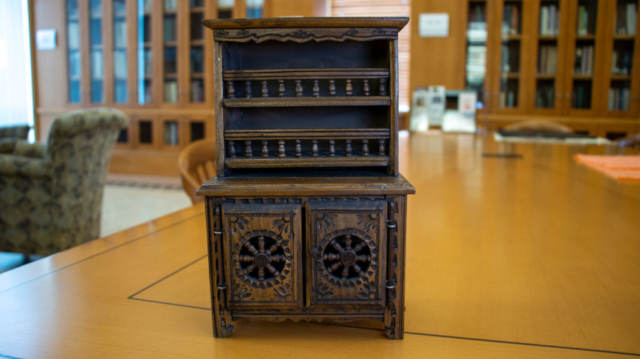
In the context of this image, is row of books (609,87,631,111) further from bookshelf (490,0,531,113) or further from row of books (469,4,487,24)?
row of books (469,4,487,24)

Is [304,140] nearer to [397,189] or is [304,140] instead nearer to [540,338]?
[397,189]

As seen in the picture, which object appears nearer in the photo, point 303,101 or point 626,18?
point 303,101

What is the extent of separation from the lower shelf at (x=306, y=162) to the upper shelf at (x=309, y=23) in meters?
0.18

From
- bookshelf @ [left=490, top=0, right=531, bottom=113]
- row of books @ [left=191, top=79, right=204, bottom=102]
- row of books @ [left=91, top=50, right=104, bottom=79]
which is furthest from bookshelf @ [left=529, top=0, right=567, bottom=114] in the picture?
row of books @ [left=91, top=50, right=104, bottom=79]

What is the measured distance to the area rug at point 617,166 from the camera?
1.81m

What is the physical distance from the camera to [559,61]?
527 cm

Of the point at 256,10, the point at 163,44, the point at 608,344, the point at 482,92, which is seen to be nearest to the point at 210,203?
the point at 608,344

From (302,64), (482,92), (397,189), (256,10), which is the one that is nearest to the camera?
(397,189)

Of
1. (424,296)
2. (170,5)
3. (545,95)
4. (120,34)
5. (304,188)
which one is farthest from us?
(120,34)

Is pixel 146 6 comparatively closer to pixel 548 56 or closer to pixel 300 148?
pixel 548 56

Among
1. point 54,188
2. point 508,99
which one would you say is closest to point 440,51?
point 508,99

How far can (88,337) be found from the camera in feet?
2.09

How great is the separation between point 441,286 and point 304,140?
34 centimetres

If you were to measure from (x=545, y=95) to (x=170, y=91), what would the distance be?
14.9ft
